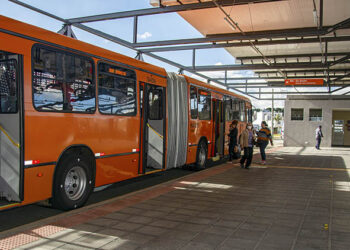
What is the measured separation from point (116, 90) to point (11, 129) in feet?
8.74


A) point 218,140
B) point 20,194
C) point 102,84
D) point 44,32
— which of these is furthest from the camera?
point 218,140

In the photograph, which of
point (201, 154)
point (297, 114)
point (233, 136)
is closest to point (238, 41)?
point (233, 136)

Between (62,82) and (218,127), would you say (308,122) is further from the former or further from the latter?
(62,82)

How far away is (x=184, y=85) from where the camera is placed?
1088cm

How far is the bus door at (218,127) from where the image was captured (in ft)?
44.4

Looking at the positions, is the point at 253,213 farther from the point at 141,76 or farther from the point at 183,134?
the point at 183,134

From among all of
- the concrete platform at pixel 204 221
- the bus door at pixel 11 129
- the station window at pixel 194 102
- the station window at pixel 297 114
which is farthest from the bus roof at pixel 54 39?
the station window at pixel 297 114

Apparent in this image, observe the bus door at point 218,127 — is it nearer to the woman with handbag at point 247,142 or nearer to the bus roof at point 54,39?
A: the woman with handbag at point 247,142

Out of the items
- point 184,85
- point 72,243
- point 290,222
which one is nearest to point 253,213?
point 290,222

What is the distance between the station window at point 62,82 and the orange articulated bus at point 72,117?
2 cm

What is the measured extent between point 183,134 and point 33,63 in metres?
6.05

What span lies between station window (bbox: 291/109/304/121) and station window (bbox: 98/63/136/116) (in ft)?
74.8

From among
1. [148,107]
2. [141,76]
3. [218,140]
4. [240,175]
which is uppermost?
[141,76]

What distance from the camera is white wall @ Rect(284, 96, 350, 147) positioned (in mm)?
26969
